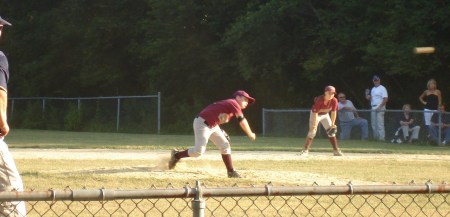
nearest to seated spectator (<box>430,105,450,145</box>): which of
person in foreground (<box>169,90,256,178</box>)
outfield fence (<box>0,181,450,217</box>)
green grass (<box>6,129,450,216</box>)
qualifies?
green grass (<box>6,129,450,216</box>)

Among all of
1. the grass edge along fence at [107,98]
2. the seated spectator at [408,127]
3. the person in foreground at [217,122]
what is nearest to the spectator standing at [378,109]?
the seated spectator at [408,127]

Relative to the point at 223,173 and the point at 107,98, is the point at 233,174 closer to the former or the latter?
the point at 223,173

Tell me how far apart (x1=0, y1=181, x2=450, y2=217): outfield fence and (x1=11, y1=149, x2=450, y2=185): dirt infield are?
2.20m

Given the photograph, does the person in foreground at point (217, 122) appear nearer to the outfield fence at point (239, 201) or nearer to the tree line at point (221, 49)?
the outfield fence at point (239, 201)

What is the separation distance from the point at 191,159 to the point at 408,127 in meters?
10.6

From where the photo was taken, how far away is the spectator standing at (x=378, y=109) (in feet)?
97.6

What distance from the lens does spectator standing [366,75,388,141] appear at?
29.8 meters

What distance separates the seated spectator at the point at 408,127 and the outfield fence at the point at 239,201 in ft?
51.0

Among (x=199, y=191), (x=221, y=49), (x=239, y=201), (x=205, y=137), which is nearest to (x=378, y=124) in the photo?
(x=221, y=49)

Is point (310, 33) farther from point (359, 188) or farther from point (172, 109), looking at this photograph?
point (359, 188)

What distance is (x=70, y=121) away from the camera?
43.2m

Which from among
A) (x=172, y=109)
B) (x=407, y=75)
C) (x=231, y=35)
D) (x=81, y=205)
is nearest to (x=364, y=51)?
(x=407, y=75)

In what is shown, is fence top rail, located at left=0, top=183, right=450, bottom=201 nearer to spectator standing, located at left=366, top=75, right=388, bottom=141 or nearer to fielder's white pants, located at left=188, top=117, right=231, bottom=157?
fielder's white pants, located at left=188, top=117, right=231, bottom=157

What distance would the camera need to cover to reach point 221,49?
42031 mm
